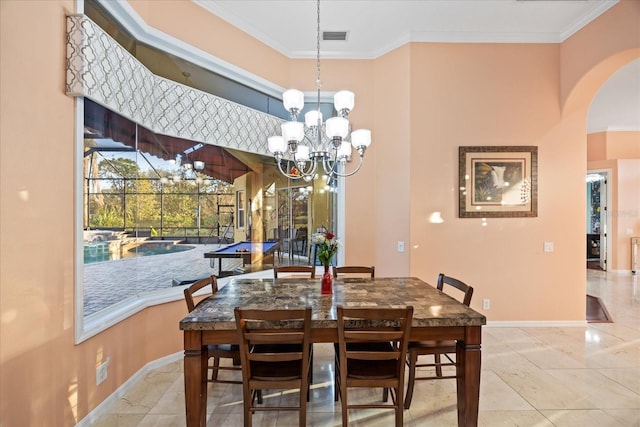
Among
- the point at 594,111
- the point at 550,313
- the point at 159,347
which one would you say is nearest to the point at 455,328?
the point at 159,347

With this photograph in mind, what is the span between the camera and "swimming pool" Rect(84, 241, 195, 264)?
7.41 ft

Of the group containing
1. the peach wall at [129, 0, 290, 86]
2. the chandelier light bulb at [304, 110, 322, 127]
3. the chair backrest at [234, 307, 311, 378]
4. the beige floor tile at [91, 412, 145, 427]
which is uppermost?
the peach wall at [129, 0, 290, 86]

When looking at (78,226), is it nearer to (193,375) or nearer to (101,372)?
(101,372)

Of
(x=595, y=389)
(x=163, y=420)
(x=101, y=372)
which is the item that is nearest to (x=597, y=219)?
(x=595, y=389)

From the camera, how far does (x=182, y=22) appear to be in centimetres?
304

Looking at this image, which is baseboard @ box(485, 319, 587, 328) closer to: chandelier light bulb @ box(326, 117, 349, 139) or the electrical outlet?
chandelier light bulb @ box(326, 117, 349, 139)

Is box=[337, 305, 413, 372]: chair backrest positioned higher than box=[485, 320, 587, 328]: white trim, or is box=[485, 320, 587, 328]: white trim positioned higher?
box=[337, 305, 413, 372]: chair backrest

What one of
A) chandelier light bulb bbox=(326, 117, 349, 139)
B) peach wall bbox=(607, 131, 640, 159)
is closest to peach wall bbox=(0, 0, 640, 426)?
chandelier light bulb bbox=(326, 117, 349, 139)

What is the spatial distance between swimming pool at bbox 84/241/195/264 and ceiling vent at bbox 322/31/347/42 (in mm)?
2994

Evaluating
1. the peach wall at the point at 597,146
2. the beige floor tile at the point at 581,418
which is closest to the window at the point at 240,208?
the beige floor tile at the point at 581,418

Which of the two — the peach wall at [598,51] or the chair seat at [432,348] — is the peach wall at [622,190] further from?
the chair seat at [432,348]

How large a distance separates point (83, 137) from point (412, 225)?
11.0 feet

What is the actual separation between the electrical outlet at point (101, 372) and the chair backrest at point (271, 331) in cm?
125

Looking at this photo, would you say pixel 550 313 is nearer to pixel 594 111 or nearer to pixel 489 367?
pixel 489 367
